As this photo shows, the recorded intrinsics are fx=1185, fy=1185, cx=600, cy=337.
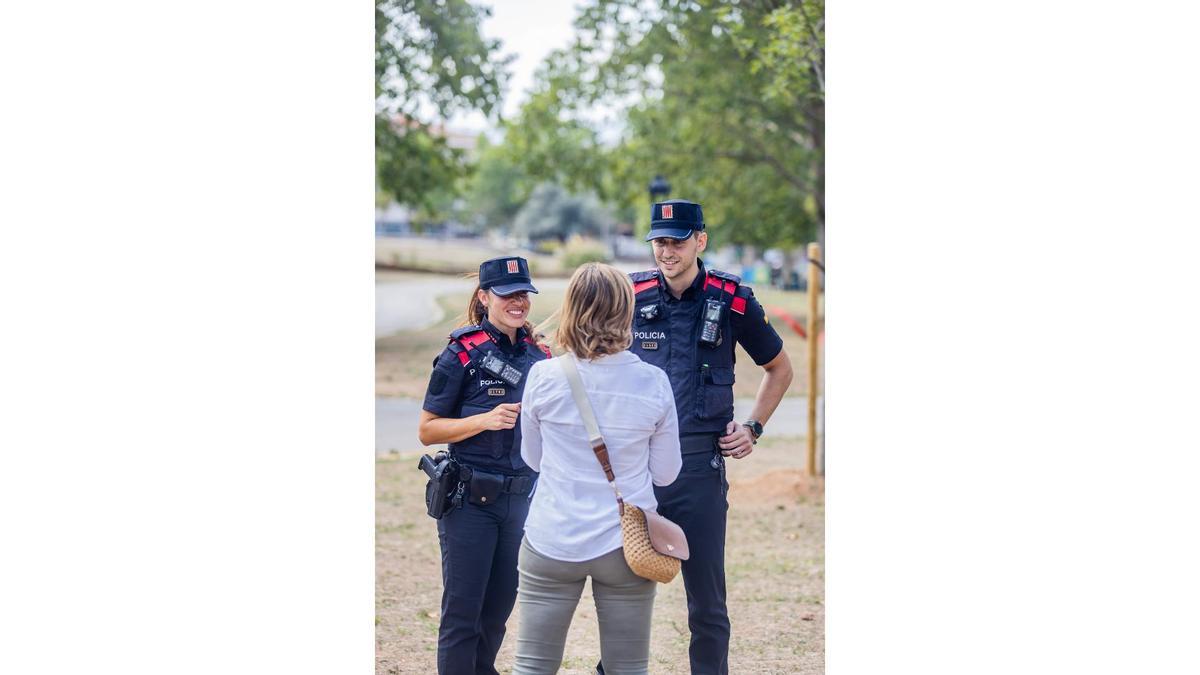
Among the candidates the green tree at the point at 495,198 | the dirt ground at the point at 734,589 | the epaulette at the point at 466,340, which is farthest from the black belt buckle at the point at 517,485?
the green tree at the point at 495,198

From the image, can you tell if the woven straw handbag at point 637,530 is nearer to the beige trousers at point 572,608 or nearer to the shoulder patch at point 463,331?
the beige trousers at point 572,608

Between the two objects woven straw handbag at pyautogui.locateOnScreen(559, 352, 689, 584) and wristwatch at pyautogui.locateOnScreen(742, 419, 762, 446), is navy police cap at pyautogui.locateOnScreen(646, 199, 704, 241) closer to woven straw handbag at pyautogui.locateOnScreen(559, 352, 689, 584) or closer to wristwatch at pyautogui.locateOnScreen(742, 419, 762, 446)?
wristwatch at pyautogui.locateOnScreen(742, 419, 762, 446)

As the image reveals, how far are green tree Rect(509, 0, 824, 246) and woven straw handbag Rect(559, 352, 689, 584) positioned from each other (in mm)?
7295

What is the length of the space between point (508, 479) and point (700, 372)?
816mm

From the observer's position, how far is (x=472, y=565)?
415 centimetres

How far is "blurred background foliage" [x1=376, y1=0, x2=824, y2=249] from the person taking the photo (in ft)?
31.7

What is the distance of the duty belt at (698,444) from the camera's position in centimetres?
434

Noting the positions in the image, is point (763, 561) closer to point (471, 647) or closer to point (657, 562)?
point (471, 647)

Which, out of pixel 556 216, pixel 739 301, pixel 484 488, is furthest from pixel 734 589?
pixel 556 216

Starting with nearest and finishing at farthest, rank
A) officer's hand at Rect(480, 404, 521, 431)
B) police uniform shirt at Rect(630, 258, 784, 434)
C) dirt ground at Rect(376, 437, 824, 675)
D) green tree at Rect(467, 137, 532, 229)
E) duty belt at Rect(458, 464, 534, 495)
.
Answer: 1. officer's hand at Rect(480, 404, 521, 431)
2. duty belt at Rect(458, 464, 534, 495)
3. police uniform shirt at Rect(630, 258, 784, 434)
4. dirt ground at Rect(376, 437, 824, 675)
5. green tree at Rect(467, 137, 532, 229)

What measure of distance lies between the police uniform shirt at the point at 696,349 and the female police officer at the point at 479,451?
51 centimetres

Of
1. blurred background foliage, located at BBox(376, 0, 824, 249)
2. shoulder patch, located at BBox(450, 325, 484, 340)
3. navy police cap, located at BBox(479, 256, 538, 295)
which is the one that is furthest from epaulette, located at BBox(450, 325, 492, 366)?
blurred background foliage, located at BBox(376, 0, 824, 249)

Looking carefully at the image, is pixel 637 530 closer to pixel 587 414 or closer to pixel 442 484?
pixel 587 414

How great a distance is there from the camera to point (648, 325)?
14.6 ft
